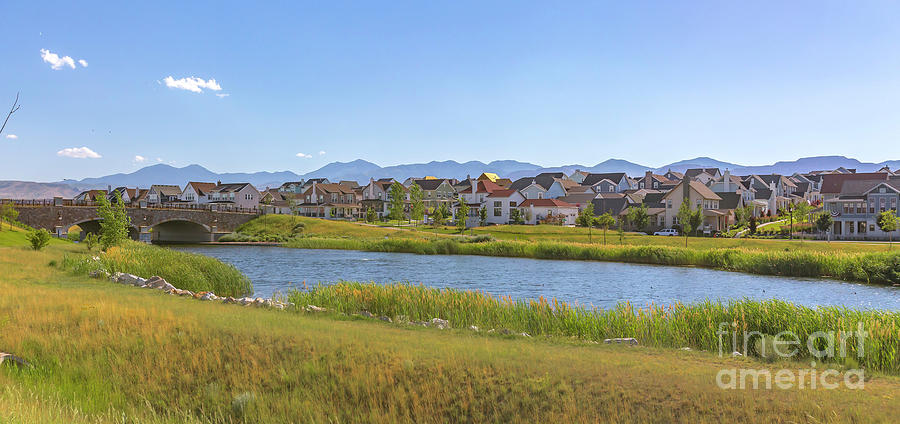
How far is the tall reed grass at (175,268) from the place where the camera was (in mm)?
26719

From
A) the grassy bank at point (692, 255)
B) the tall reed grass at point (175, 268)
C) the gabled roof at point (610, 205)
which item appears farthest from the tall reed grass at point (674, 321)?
the gabled roof at point (610, 205)

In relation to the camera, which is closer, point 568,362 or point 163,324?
point 568,362

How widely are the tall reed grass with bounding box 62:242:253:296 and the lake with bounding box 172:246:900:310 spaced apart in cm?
181

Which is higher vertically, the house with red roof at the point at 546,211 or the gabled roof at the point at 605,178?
the gabled roof at the point at 605,178

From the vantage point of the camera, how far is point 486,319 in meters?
19.0

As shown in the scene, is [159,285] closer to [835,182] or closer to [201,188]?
[835,182]

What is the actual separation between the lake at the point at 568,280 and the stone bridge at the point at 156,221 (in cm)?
2682

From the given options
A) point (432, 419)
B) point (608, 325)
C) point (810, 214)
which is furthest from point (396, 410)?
point (810, 214)

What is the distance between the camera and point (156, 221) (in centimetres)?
8088

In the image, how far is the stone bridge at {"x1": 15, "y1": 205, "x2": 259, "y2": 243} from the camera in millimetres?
67875

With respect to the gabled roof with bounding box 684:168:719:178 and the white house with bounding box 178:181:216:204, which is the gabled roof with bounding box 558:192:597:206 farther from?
the white house with bounding box 178:181:216:204

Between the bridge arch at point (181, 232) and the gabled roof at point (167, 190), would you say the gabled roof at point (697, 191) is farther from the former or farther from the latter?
the gabled roof at point (167, 190)

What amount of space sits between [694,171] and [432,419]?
526ft

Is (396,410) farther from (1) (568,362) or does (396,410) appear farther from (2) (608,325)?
(2) (608,325)
